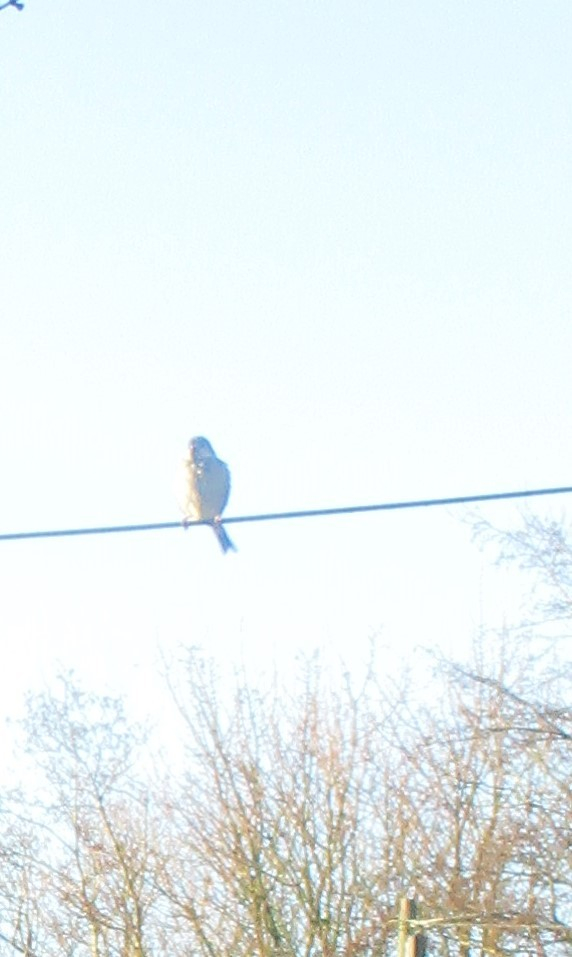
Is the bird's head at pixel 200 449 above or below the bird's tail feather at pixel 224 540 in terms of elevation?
above

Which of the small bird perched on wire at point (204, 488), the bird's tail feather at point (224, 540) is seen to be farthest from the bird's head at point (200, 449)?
the bird's tail feather at point (224, 540)

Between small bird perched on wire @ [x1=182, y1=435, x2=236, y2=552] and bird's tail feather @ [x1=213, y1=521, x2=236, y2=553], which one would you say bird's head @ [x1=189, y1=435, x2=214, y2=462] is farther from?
bird's tail feather @ [x1=213, y1=521, x2=236, y2=553]

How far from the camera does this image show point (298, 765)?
22.2 metres

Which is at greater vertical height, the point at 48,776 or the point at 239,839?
the point at 48,776

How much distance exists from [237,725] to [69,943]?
11.4 feet

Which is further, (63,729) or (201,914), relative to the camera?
(63,729)

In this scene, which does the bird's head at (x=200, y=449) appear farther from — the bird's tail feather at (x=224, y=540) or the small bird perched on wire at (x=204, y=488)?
the bird's tail feather at (x=224, y=540)

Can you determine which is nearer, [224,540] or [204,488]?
[224,540]

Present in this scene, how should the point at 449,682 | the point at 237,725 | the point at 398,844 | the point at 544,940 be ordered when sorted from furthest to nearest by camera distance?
the point at 237,725, the point at 398,844, the point at 449,682, the point at 544,940

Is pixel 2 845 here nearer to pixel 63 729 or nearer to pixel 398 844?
pixel 63 729

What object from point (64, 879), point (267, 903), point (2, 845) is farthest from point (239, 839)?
point (2, 845)

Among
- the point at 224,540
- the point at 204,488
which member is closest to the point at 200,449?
the point at 204,488

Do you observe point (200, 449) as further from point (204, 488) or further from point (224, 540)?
point (224, 540)

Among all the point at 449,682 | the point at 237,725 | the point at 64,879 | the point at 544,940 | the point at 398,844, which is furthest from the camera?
the point at 64,879
